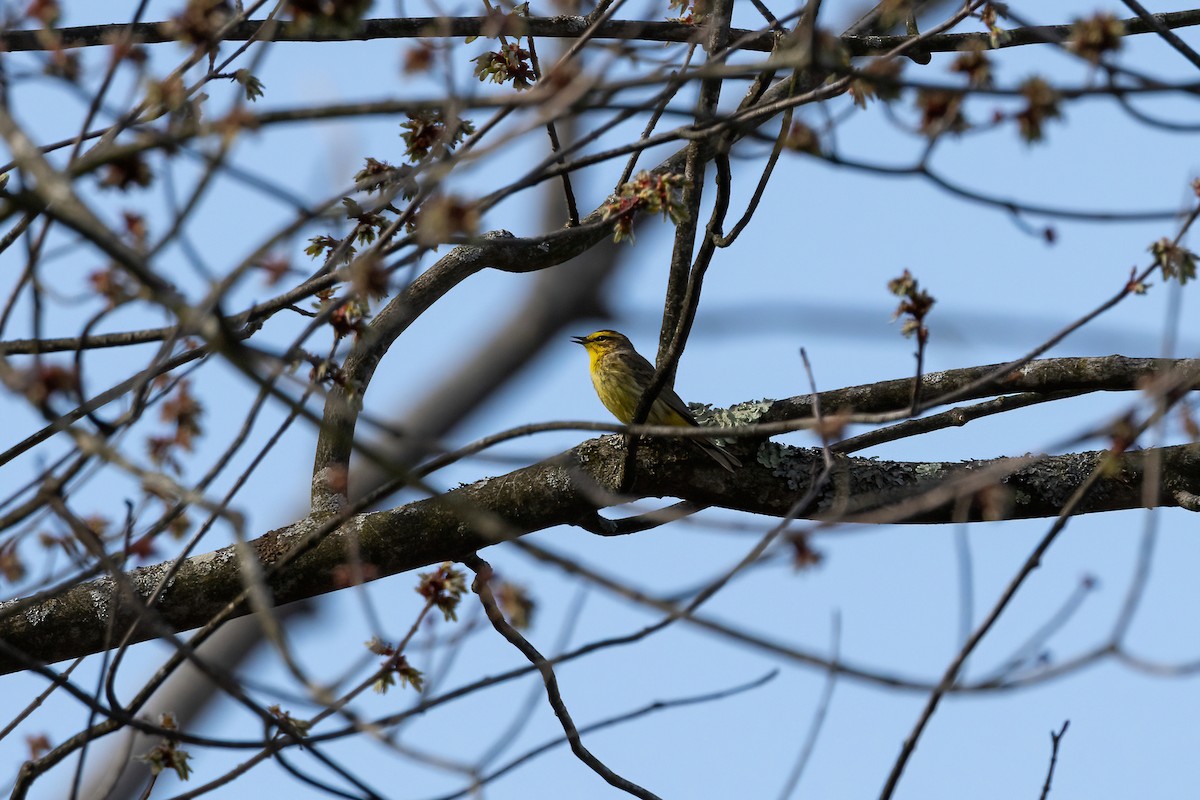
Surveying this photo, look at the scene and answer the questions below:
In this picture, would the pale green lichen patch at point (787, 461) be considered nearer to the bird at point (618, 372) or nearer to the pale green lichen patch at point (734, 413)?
the pale green lichen patch at point (734, 413)

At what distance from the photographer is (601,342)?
7.77m

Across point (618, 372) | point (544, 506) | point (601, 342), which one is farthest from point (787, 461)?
point (601, 342)

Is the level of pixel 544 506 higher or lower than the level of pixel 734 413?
lower

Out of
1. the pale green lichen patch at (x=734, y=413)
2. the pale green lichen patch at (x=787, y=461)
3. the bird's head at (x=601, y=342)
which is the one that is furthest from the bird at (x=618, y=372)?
the pale green lichen patch at (x=787, y=461)

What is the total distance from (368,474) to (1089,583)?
4193 millimetres

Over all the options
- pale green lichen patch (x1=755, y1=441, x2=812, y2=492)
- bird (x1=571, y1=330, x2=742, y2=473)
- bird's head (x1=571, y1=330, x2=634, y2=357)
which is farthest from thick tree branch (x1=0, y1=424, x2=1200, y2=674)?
bird's head (x1=571, y1=330, x2=634, y2=357)

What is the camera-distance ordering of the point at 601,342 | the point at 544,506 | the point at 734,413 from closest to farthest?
1. the point at 544,506
2. the point at 734,413
3. the point at 601,342

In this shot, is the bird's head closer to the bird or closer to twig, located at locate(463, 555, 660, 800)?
the bird

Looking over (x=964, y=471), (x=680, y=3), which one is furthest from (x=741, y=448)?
(x=680, y=3)

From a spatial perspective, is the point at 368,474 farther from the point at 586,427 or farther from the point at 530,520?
the point at 586,427

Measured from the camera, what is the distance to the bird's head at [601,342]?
7.70 meters

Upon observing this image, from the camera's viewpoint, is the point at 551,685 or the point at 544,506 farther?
the point at 544,506

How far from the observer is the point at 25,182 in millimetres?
2385

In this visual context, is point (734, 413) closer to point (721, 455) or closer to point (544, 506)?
point (721, 455)
